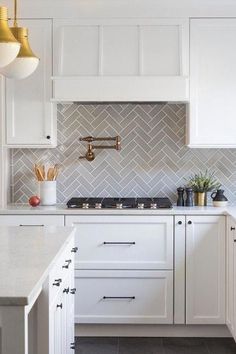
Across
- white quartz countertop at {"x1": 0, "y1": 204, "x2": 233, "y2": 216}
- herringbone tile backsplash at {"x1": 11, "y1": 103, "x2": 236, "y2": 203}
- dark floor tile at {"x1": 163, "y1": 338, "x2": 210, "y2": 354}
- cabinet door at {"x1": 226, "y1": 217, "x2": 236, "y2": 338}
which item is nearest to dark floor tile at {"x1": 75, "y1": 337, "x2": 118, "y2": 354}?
dark floor tile at {"x1": 163, "y1": 338, "x2": 210, "y2": 354}

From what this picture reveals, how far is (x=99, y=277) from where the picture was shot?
157 inches

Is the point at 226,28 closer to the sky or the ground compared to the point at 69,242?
closer to the sky

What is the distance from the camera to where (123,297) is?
4.00 metres

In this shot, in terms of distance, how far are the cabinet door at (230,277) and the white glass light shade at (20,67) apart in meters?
1.71

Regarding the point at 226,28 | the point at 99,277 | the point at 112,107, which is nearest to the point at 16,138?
the point at 112,107

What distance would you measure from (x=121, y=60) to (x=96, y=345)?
2.00 metres

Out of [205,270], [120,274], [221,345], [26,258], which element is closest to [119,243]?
[120,274]

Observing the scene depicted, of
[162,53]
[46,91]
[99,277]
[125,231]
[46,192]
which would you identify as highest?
[162,53]

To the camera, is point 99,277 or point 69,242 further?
point 99,277

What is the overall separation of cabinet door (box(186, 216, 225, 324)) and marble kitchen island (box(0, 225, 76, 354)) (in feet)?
4.00

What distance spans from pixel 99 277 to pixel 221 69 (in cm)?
172

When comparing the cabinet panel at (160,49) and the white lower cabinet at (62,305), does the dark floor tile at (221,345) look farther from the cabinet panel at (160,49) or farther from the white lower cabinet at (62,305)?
the cabinet panel at (160,49)

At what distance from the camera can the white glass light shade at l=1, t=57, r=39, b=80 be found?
2.57m

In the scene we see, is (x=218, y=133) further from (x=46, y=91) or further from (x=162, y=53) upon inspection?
(x=46, y=91)
